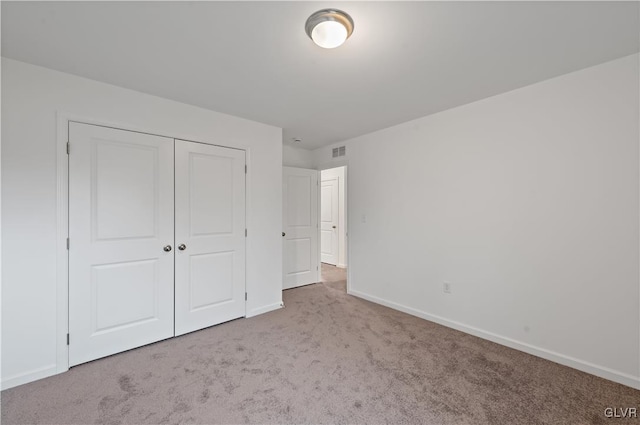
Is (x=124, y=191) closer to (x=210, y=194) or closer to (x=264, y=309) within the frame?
(x=210, y=194)

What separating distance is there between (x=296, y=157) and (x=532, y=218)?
338 centimetres

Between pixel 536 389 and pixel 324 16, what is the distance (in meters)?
2.85

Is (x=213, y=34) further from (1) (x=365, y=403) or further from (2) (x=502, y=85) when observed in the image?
(1) (x=365, y=403)

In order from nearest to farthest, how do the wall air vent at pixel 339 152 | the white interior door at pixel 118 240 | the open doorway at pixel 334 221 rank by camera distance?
the white interior door at pixel 118 240, the wall air vent at pixel 339 152, the open doorway at pixel 334 221

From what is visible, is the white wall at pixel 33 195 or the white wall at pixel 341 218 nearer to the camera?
the white wall at pixel 33 195

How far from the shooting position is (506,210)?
2.58 m

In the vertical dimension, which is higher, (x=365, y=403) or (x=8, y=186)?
(x=8, y=186)

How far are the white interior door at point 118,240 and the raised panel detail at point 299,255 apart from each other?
1992 millimetres

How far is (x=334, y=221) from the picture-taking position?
634cm

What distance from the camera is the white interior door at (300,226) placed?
173 inches

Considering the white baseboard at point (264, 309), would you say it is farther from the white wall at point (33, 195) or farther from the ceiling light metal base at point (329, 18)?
the ceiling light metal base at point (329, 18)

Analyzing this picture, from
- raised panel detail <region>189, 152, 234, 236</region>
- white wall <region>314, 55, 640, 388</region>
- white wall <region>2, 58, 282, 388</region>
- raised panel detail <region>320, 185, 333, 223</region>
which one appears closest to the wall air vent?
white wall <region>314, 55, 640, 388</region>

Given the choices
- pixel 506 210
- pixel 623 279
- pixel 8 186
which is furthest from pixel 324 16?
pixel 623 279

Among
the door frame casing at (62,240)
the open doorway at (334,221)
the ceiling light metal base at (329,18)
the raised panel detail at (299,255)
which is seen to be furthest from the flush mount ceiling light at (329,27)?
the open doorway at (334,221)
